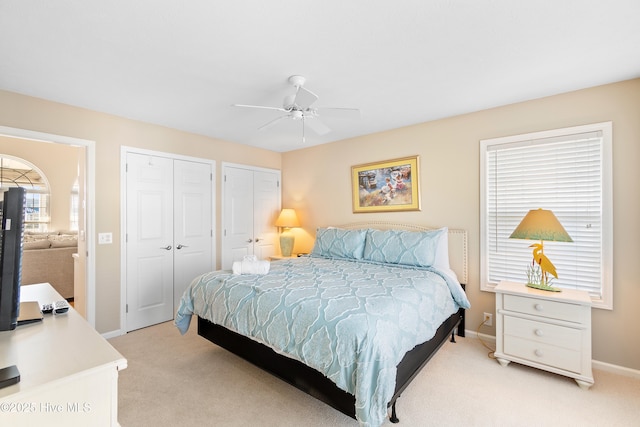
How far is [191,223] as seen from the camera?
4027 millimetres

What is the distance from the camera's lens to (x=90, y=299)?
10.3ft

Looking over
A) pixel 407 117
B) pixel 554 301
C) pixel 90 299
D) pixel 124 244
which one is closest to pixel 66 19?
pixel 124 244

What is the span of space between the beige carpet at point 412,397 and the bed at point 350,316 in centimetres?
21

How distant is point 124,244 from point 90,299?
0.65 meters

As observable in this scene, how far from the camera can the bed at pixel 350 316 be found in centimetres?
166

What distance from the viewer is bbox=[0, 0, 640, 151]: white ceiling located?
1.66 m

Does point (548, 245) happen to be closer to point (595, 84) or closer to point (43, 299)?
point (595, 84)

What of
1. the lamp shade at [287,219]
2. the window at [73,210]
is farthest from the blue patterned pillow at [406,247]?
the window at [73,210]

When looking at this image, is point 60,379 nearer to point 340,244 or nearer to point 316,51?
point 316,51

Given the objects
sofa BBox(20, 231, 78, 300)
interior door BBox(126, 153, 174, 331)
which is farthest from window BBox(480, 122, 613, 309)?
sofa BBox(20, 231, 78, 300)

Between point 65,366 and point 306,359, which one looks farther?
point 306,359

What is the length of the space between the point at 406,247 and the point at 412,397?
146 centimetres

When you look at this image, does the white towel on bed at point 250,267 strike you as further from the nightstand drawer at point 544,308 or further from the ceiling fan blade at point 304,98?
the nightstand drawer at point 544,308

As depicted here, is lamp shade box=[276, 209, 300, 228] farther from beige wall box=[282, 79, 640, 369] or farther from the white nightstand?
the white nightstand
